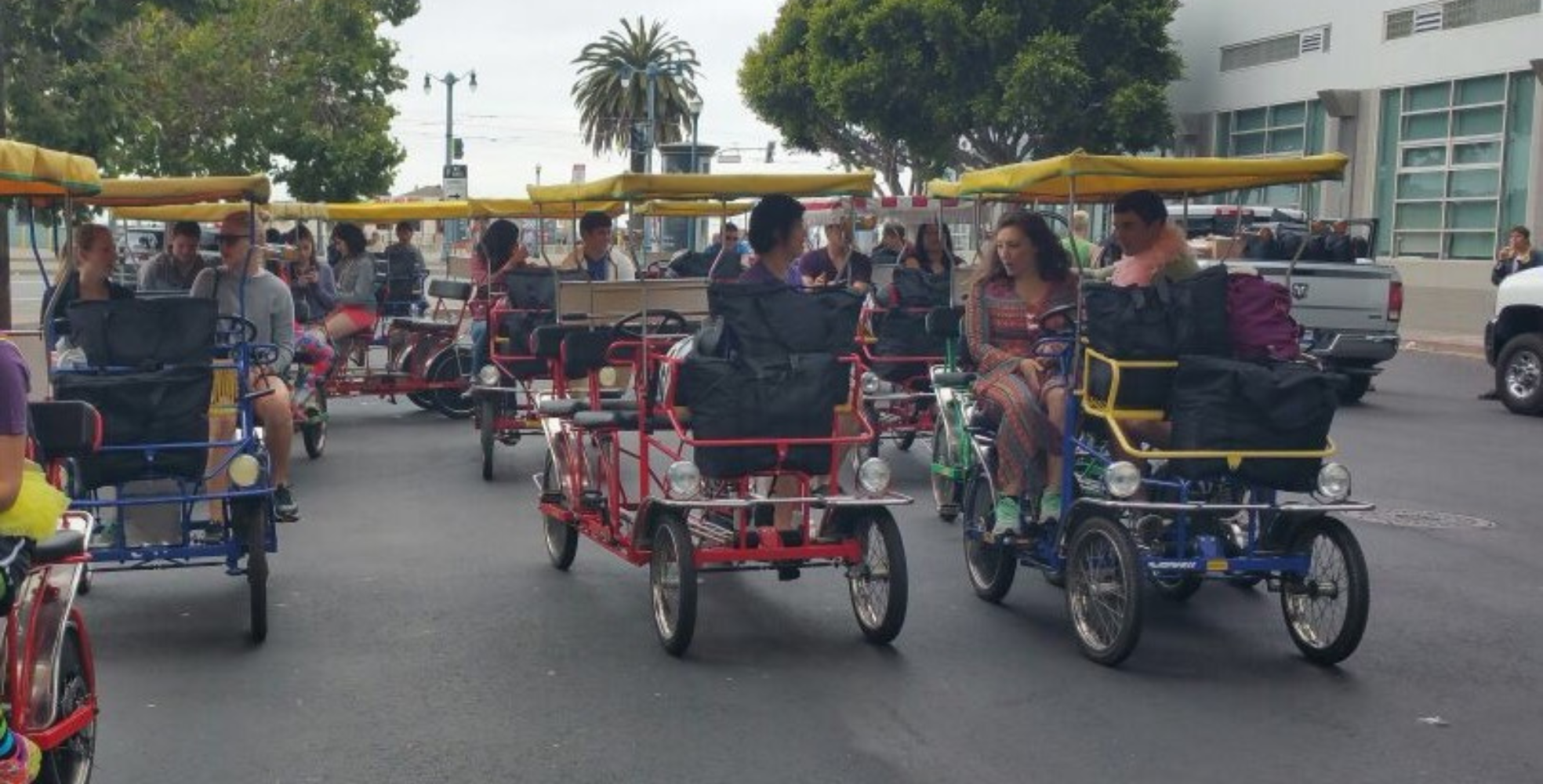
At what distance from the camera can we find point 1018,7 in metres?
42.5

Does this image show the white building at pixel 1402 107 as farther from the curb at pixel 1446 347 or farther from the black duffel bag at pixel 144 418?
the black duffel bag at pixel 144 418

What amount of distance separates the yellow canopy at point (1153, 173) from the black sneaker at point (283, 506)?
3.82 meters

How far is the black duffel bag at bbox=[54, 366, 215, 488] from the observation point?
8.27 meters

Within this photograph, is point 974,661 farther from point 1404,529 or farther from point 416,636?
point 1404,529

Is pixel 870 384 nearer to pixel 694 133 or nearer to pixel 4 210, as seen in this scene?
pixel 4 210

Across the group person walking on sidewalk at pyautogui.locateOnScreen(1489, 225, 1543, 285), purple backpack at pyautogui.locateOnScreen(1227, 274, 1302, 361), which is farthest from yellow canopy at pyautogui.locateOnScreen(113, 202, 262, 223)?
person walking on sidewalk at pyautogui.locateOnScreen(1489, 225, 1543, 285)

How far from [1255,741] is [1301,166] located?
306cm

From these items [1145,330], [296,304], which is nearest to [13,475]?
[1145,330]

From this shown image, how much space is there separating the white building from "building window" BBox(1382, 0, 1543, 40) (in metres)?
0.03

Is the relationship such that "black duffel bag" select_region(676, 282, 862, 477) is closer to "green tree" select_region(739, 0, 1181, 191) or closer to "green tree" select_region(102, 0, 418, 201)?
"green tree" select_region(102, 0, 418, 201)

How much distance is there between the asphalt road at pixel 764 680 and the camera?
6.51 meters

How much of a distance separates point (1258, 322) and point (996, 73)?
115 feet

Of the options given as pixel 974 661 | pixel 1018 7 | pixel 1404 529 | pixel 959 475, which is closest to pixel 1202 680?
pixel 974 661

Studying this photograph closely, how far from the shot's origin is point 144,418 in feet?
27.3
